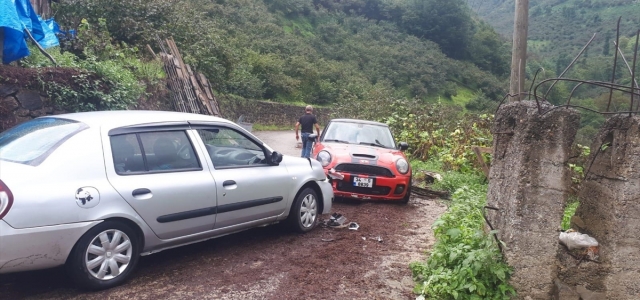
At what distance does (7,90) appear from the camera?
7.95 meters

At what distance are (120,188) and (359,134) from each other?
19.7 feet

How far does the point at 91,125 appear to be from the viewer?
4477 millimetres

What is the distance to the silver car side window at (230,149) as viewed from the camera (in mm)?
5359

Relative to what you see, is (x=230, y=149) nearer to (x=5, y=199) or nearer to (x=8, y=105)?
(x=5, y=199)

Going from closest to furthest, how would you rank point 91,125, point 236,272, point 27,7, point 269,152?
point 91,125 < point 236,272 < point 269,152 < point 27,7

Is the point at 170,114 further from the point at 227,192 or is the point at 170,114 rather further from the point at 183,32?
the point at 183,32

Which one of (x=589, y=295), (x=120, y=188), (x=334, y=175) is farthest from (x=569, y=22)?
(x=120, y=188)

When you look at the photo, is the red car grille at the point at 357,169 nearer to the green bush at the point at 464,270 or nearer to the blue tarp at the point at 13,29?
the green bush at the point at 464,270

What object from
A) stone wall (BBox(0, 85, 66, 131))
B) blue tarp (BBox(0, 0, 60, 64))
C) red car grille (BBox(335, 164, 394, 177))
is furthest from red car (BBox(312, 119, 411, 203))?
blue tarp (BBox(0, 0, 60, 64))

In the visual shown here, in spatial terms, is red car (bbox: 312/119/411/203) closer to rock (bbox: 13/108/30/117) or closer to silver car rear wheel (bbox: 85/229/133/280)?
silver car rear wheel (bbox: 85/229/133/280)

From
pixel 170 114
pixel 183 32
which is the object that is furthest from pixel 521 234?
pixel 183 32

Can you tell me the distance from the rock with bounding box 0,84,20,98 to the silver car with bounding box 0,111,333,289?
12.6 feet

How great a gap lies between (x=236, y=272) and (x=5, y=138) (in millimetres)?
2454

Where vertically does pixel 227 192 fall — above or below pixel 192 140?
below
